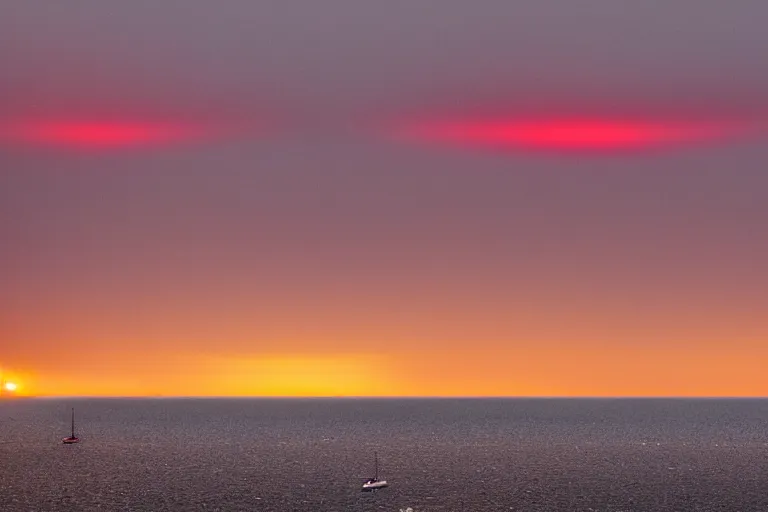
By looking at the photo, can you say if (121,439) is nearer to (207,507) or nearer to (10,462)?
(10,462)

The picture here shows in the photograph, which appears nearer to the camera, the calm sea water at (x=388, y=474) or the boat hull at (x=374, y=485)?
the calm sea water at (x=388, y=474)

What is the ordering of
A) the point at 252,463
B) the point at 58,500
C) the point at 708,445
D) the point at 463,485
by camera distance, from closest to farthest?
the point at 58,500, the point at 463,485, the point at 252,463, the point at 708,445

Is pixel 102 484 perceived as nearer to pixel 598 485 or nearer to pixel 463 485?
pixel 463 485

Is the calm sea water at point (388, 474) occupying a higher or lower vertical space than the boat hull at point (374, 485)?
lower

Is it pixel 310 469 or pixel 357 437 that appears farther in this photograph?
pixel 357 437

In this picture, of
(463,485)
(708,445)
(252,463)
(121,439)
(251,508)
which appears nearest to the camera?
(251,508)

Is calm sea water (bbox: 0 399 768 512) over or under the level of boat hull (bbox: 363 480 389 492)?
under

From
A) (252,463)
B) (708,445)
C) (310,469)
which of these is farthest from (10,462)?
(708,445)

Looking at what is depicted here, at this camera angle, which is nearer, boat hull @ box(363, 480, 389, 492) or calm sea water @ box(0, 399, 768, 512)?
calm sea water @ box(0, 399, 768, 512)

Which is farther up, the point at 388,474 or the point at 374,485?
the point at 374,485

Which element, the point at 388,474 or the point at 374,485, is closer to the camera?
the point at 374,485
